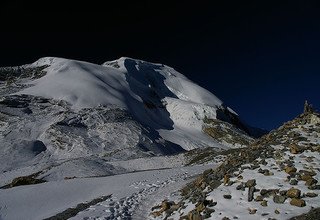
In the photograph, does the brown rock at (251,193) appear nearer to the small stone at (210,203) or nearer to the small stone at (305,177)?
the small stone at (210,203)

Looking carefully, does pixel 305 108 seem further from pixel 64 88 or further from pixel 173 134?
pixel 64 88

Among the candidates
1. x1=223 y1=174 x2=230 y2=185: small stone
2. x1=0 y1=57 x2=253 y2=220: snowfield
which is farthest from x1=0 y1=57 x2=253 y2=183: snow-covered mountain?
x1=223 y1=174 x2=230 y2=185: small stone

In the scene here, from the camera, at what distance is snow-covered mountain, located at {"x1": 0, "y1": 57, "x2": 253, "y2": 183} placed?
82081 mm

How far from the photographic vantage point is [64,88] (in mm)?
121812

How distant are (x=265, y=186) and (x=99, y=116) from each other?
304 ft

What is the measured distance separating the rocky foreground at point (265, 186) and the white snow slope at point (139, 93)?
86.6m

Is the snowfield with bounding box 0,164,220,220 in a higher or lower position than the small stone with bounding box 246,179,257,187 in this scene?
lower

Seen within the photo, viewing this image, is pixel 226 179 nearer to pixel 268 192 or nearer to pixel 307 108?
pixel 268 192

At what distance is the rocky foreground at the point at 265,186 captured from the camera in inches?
621

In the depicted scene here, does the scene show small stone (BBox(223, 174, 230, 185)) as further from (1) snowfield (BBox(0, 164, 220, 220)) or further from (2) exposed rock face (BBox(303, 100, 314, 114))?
(2) exposed rock face (BBox(303, 100, 314, 114))

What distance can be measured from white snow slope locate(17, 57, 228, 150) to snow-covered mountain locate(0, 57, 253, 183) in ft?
0.97

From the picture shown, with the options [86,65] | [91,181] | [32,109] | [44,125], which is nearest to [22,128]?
[44,125]

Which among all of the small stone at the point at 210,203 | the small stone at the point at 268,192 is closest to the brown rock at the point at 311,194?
the small stone at the point at 268,192

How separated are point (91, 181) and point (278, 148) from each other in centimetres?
1540
